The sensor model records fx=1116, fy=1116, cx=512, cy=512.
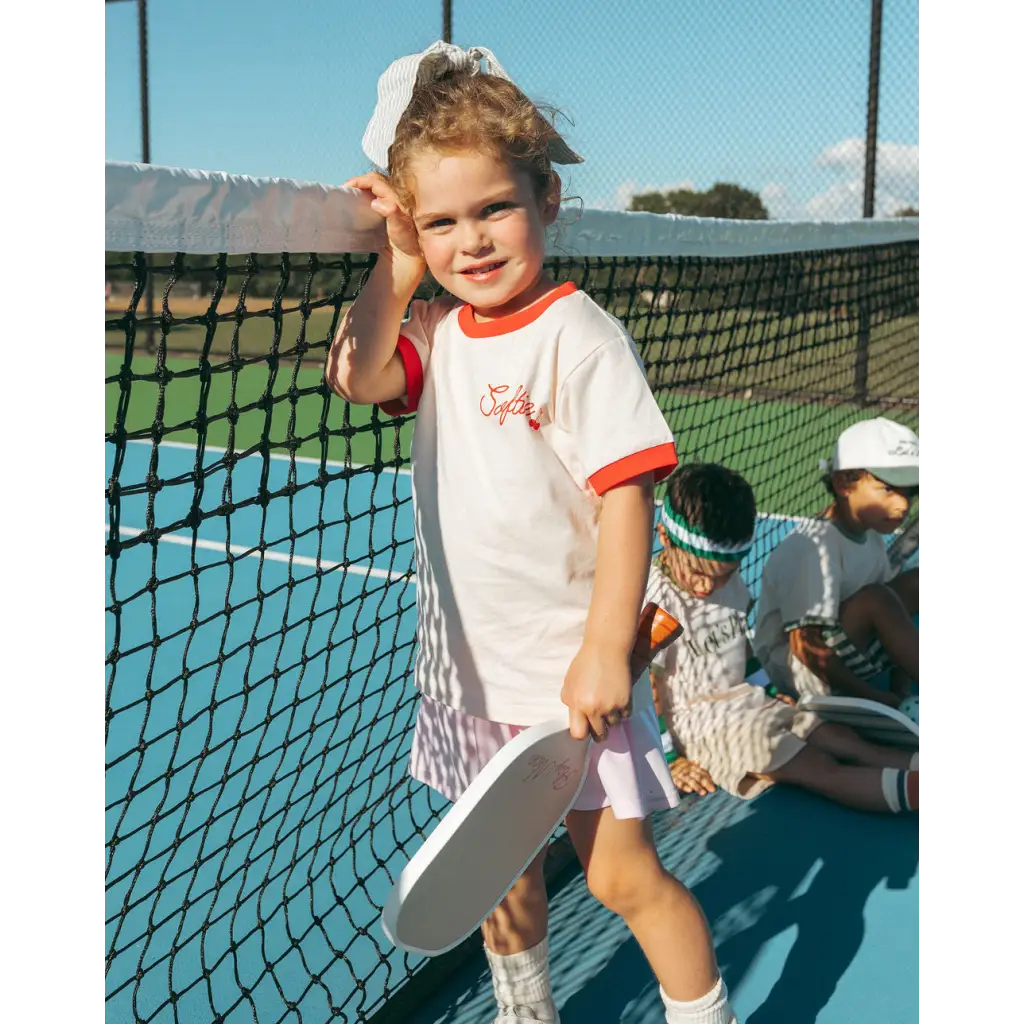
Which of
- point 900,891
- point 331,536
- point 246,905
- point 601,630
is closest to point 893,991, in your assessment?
point 900,891

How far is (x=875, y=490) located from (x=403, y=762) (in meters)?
1.03

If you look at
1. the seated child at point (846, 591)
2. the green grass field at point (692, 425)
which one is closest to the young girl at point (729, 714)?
the seated child at point (846, 591)

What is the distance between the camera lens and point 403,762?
2.08 metres

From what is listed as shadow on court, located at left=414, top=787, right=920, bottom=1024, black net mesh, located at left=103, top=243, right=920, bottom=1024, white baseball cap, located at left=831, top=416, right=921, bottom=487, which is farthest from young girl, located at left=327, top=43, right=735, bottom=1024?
white baseball cap, located at left=831, top=416, right=921, bottom=487

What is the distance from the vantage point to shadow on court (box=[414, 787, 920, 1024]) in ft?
4.53

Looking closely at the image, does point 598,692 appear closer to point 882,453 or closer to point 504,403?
point 504,403

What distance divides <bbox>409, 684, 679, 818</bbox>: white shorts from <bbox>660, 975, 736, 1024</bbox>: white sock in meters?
0.20

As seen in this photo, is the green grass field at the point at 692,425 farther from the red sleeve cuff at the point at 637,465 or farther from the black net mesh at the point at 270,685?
the red sleeve cuff at the point at 637,465

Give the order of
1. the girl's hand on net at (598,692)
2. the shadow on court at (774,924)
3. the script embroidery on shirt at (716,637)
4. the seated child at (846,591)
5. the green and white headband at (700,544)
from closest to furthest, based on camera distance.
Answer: the girl's hand on net at (598,692), the shadow on court at (774,924), the green and white headband at (700,544), the script embroidery on shirt at (716,637), the seated child at (846,591)

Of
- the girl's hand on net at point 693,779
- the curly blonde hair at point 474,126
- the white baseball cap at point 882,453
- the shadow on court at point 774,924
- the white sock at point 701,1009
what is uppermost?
the curly blonde hair at point 474,126

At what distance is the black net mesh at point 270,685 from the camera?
3.89 ft

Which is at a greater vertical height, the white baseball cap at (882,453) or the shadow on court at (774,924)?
the white baseball cap at (882,453)

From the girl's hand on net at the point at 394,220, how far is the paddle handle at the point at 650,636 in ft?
1.37
